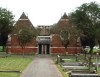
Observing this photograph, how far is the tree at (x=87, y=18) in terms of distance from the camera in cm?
8681

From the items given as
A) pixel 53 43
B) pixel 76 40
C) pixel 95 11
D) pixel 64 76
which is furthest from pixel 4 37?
pixel 64 76

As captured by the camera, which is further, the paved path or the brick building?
the brick building

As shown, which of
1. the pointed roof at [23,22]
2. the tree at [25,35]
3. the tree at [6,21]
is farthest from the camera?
the tree at [6,21]

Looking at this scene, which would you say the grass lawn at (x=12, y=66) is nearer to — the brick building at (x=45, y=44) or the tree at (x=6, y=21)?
the brick building at (x=45, y=44)

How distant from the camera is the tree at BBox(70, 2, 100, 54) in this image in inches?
3418

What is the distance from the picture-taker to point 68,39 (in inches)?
3538

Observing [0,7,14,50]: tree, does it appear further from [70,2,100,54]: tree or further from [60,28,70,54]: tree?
[70,2,100,54]: tree

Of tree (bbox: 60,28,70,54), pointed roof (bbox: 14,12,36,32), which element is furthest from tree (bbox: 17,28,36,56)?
tree (bbox: 60,28,70,54)

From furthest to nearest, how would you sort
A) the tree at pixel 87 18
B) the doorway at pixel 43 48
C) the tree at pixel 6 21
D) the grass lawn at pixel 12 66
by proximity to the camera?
the tree at pixel 6 21
the doorway at pixel 43 48
the tree at pixel 87 18
the grass lawn at pixel 12 66

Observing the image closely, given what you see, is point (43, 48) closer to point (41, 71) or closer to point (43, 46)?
point (43, 46)

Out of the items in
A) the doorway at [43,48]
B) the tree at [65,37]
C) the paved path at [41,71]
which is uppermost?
the tree at [65,37]

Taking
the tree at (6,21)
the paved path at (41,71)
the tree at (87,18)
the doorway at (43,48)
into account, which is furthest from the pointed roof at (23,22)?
the paved path at (41,71)

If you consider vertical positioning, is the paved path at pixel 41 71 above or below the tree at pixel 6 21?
below

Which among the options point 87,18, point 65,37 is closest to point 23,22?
point 65,37
